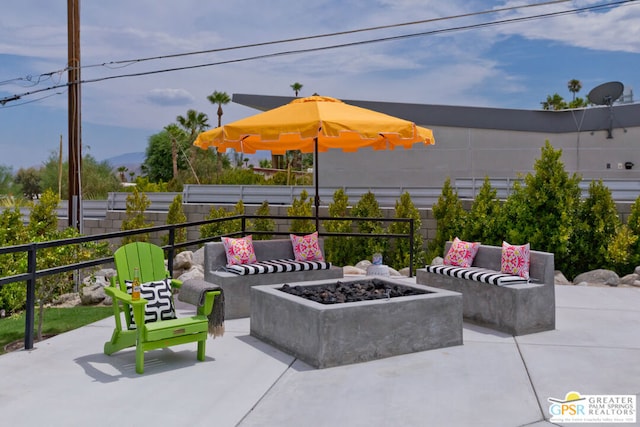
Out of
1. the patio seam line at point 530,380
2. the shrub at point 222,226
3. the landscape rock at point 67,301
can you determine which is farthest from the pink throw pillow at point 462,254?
the shrub at point 222,226

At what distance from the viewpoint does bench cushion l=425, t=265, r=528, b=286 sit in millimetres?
6121

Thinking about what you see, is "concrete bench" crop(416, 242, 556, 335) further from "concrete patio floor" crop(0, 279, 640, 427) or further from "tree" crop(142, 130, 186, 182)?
"tree" crop(142, 130, 186, 182)

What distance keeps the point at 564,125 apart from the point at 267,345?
1598 centimetres

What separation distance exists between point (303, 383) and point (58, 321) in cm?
512

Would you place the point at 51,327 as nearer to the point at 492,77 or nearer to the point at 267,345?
the point at 267,345

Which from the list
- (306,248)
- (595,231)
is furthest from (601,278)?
(306,248)

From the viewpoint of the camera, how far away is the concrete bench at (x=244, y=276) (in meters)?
6.69

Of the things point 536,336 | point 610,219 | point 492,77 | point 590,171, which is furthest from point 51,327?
point 492,77

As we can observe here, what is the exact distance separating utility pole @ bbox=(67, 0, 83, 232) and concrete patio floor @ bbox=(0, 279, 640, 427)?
291 inches

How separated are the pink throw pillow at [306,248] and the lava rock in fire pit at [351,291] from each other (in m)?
1.37

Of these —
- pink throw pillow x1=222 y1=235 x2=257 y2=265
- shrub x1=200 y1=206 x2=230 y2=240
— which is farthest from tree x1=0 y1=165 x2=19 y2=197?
pink throw pillow x1=222 y1=235 x2=257 y2=265

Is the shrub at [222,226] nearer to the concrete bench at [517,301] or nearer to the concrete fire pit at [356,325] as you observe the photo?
the concrete bench at [517,301]

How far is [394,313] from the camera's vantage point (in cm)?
514

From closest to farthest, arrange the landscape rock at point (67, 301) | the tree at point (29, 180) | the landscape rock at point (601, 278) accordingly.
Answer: the landscape rock at point (601, 278) < the landscape rock at point (67, 301) < the tree at point (29, 180)
